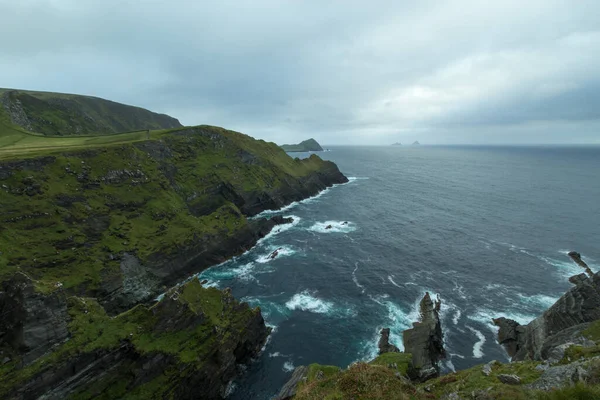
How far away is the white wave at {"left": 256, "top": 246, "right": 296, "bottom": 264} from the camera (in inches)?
2606

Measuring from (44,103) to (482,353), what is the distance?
599 ft

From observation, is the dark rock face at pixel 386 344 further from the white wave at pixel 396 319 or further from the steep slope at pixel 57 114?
the steep slope at pixel 57 114

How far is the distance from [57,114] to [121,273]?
12719cm

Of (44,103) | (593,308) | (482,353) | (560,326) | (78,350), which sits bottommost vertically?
(482,353)

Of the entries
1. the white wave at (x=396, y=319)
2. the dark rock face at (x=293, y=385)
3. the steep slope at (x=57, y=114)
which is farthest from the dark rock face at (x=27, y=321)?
the steep slope at (x=57, y=114)

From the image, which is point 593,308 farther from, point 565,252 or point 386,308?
point 565,252

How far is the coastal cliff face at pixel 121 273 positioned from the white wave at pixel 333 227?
1220 cm

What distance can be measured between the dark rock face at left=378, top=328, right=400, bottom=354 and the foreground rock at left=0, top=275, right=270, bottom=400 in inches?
744

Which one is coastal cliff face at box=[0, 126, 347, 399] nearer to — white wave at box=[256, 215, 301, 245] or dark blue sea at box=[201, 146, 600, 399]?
white wave at box=[256, 215, 301, 245]

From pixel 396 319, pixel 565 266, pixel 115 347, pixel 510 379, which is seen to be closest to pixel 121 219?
pixel 115 347

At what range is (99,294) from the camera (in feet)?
145

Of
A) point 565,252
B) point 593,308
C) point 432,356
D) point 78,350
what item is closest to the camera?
point 78,350

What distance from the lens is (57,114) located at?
130500 millimetres

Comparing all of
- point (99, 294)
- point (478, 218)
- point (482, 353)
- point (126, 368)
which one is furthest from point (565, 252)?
point (99, 294)
